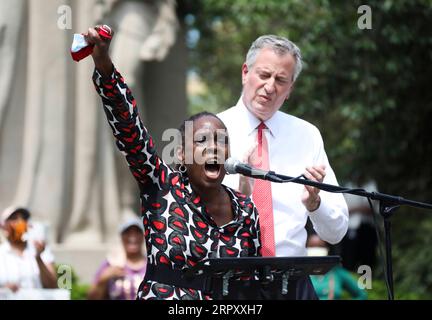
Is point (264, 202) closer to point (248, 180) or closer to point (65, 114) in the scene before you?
point (248, 180)

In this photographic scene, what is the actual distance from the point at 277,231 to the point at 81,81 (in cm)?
611

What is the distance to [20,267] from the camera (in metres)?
7.39

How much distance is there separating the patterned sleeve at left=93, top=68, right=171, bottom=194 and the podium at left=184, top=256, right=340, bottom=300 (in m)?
0.40

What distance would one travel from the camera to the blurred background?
10.3 m

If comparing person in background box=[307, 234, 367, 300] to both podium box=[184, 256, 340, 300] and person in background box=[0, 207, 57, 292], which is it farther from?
podium box=[184, 256, 340, 300]

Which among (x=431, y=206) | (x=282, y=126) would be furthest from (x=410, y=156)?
(x=431, y=206)

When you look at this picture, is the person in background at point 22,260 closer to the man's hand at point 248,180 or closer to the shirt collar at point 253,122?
the shirt collar at point 253,122

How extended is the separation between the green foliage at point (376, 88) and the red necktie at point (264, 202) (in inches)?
239

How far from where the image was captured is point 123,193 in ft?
37.0

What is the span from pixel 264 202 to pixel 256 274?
1.14 metres

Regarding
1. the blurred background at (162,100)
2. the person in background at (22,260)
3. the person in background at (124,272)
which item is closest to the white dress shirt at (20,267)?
the person in background at (22,260)

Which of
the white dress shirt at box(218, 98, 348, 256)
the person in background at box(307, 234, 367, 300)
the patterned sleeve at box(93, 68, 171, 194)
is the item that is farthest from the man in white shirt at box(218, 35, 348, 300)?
the person in background at box(307, 234, 367, 300)

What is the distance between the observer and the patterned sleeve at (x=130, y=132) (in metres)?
3.91

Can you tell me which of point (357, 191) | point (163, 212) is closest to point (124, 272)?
point (163, 212)
